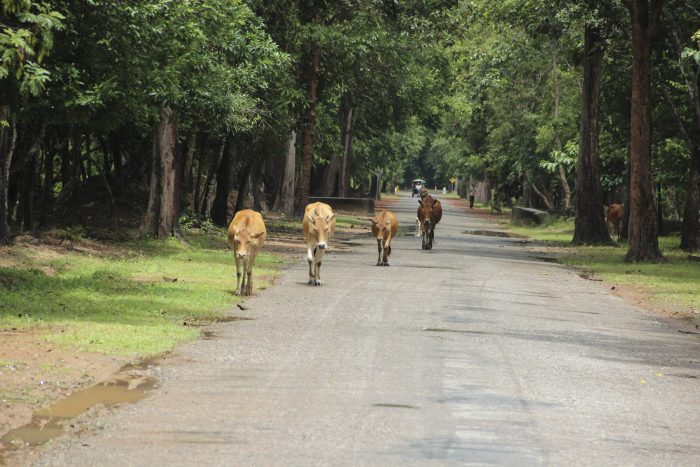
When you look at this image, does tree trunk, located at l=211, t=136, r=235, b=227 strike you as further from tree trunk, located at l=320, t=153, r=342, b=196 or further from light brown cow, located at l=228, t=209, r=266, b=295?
tree trunk, located at l=320, t=153, r=342, b=196

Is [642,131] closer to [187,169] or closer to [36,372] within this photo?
[187,169]

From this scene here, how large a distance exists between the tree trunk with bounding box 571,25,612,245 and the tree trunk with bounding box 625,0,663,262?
29.1 ft

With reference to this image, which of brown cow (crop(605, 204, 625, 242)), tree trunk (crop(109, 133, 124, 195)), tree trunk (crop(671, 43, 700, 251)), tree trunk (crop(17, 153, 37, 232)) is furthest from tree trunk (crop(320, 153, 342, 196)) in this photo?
tree trunk (crop(17, 153, 37, 232))

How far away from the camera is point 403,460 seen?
7801mm

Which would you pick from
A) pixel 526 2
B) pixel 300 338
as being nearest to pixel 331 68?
pixel 526 2

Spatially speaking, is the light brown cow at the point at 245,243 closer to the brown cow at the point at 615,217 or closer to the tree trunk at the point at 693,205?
the tree trunk at the point at 693,205

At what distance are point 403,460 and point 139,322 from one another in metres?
7.66

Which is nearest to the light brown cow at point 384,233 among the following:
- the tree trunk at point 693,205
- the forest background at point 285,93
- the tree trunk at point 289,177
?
the forest background at point 285,93

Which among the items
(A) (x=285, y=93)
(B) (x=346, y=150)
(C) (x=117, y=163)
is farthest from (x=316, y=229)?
(B) (x=346, y=150)

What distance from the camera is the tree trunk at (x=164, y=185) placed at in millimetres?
29781

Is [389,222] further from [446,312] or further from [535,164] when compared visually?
[535,164]

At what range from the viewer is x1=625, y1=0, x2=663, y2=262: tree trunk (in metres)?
31.1

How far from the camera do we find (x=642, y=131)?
3117 cm

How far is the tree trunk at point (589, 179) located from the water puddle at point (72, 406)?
31.0 m
